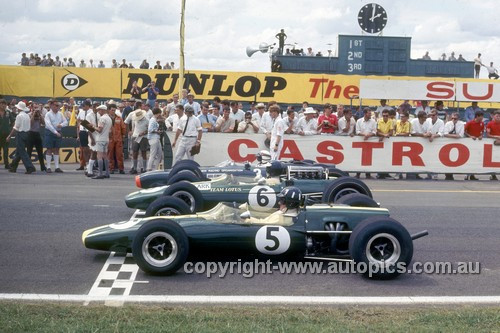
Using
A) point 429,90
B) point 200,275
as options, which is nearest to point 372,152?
point 429,90

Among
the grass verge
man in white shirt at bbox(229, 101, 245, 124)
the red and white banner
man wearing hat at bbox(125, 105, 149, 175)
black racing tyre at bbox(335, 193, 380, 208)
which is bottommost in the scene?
the grass verge

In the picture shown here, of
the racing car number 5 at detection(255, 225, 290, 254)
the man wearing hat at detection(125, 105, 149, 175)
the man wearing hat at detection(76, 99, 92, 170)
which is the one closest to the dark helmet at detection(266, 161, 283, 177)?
the racing car number 5 at detection(255, 225, 290, 254)

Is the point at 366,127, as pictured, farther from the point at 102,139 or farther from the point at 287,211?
the point at 287,211

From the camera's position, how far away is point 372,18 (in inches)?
1184

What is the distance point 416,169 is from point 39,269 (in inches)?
515

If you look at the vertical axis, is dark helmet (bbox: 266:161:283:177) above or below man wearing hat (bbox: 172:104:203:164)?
below

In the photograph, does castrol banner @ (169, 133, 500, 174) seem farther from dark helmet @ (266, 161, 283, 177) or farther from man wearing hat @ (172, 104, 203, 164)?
dark helmet @ (266, 161, 283, 177)

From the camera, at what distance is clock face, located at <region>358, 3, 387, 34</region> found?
2984 cm

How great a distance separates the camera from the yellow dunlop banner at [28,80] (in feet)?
94.2

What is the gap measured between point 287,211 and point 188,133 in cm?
955

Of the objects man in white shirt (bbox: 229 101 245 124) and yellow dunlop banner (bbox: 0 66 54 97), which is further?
yellow dunlop banner (bbox: 0 66 54 97)

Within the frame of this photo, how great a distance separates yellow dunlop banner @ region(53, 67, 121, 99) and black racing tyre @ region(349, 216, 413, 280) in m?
21.7

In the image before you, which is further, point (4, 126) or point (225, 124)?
point (4, 126)

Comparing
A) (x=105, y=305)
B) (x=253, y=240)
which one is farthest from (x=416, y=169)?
(x=105, y=305)
